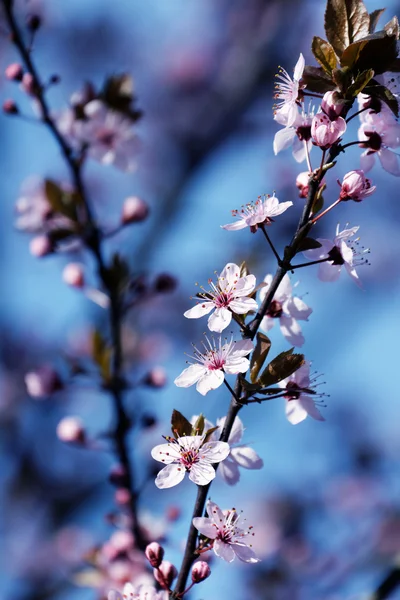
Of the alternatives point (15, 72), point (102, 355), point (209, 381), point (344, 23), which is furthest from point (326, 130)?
point (15, 72)

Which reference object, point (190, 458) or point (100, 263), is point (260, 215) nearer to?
point (190, 458)

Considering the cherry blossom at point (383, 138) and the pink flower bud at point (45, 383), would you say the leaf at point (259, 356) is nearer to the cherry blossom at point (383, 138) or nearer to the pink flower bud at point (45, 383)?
the cherry blossom at point (383, 138)

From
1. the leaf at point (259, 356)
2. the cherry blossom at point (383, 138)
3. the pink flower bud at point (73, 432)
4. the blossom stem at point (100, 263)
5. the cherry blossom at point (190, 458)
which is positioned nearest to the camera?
the cherry blossom at point (190, 458)

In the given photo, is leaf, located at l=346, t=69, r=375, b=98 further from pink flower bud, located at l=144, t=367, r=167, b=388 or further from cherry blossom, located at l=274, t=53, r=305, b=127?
pink flower bud, located at l=144, t=367, r=167, b=388

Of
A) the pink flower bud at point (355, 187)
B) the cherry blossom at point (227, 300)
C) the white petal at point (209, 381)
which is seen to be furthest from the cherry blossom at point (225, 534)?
the pink flower bud at point (355, 187)

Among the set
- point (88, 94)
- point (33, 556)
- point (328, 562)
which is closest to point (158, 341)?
point (328, 562)

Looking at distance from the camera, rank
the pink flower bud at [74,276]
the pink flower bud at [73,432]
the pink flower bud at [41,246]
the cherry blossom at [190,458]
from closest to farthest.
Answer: the cherry blossom at [190,458] < the pink flower bud at [73,432] < the pink flower bud at [41,246] < the pink flower bud at [74,276]
